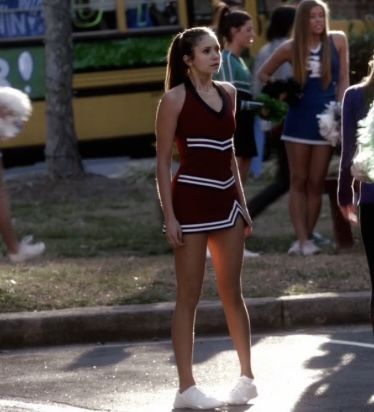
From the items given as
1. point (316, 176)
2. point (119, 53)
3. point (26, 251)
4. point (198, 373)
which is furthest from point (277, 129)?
point (119, 53)

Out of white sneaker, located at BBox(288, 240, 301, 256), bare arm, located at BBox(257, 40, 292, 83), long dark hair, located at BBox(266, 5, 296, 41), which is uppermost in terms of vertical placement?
long dark hair, located at BBox(266, 5, 296, 41)

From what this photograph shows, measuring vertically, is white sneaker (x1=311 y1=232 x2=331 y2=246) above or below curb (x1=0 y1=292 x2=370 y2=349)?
below

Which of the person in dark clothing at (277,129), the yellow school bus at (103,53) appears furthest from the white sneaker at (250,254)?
the yellow school bus at (103,53)

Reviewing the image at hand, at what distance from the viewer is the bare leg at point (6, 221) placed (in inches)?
385

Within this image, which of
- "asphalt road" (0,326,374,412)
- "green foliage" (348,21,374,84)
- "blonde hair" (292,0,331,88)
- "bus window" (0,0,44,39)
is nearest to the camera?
"asphalt road" (0,326,374,412)

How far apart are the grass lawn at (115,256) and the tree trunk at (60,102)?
0.21 m

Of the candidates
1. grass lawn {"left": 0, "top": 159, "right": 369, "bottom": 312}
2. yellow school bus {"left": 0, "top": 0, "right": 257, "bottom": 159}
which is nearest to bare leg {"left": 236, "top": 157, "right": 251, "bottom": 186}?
grass lawn {"left": 0, "top": 159, "right": 369, "bottom": 312}

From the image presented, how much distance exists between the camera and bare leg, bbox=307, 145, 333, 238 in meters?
10.3

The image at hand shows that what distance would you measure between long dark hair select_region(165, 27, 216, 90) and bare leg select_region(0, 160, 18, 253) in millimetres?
3110

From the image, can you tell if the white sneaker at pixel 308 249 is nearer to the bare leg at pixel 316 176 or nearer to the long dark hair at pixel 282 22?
the bare leg at pixel 316 176

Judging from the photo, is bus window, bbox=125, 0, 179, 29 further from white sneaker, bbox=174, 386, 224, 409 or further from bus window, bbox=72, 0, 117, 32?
white sneaker, bbox=174, 386, 224, 409

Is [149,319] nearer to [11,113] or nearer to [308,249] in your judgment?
[11,113]

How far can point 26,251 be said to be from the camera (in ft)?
34.3

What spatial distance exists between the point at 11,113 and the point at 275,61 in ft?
9.58
